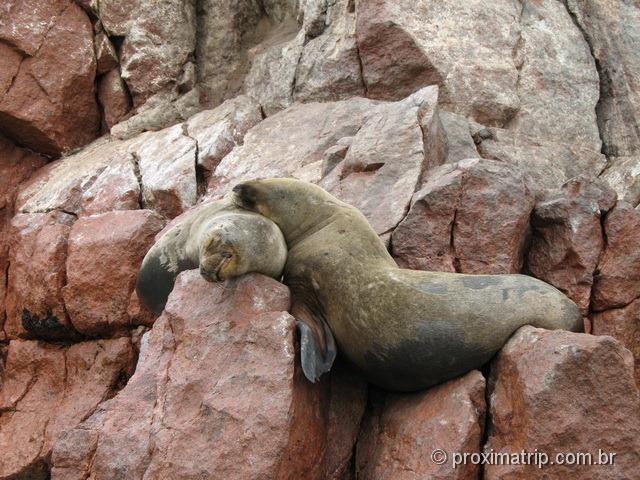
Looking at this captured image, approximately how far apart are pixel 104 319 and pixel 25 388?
1079mm

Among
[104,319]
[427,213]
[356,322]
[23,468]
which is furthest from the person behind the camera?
[104,319]

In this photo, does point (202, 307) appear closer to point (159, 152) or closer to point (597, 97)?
point (159, 152)

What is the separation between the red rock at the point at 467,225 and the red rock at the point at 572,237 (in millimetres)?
174

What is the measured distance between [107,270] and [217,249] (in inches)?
124

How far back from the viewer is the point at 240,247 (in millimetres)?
4266

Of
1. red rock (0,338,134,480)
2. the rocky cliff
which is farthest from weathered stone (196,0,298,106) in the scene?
red rock (0,338,134,480)

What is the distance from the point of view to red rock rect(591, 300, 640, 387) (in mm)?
5320

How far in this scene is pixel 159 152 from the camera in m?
8.27

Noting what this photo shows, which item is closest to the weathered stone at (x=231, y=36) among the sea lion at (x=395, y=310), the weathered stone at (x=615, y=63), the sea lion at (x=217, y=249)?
the weathered stone at (x=615, y=63)

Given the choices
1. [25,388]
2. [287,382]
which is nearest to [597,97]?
[287,382]

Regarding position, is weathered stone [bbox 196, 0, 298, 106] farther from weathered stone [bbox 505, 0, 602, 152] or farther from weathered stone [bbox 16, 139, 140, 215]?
weathered stone [bbox 505, 0, 602, 152]

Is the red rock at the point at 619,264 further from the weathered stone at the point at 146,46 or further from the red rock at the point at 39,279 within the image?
the weathered stone at the point at 146,46

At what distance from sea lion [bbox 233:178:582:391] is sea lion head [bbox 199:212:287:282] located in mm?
170

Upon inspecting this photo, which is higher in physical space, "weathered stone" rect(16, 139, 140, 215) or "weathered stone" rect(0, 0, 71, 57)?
"weathered stone" rect(0, 0, 71, 57)
